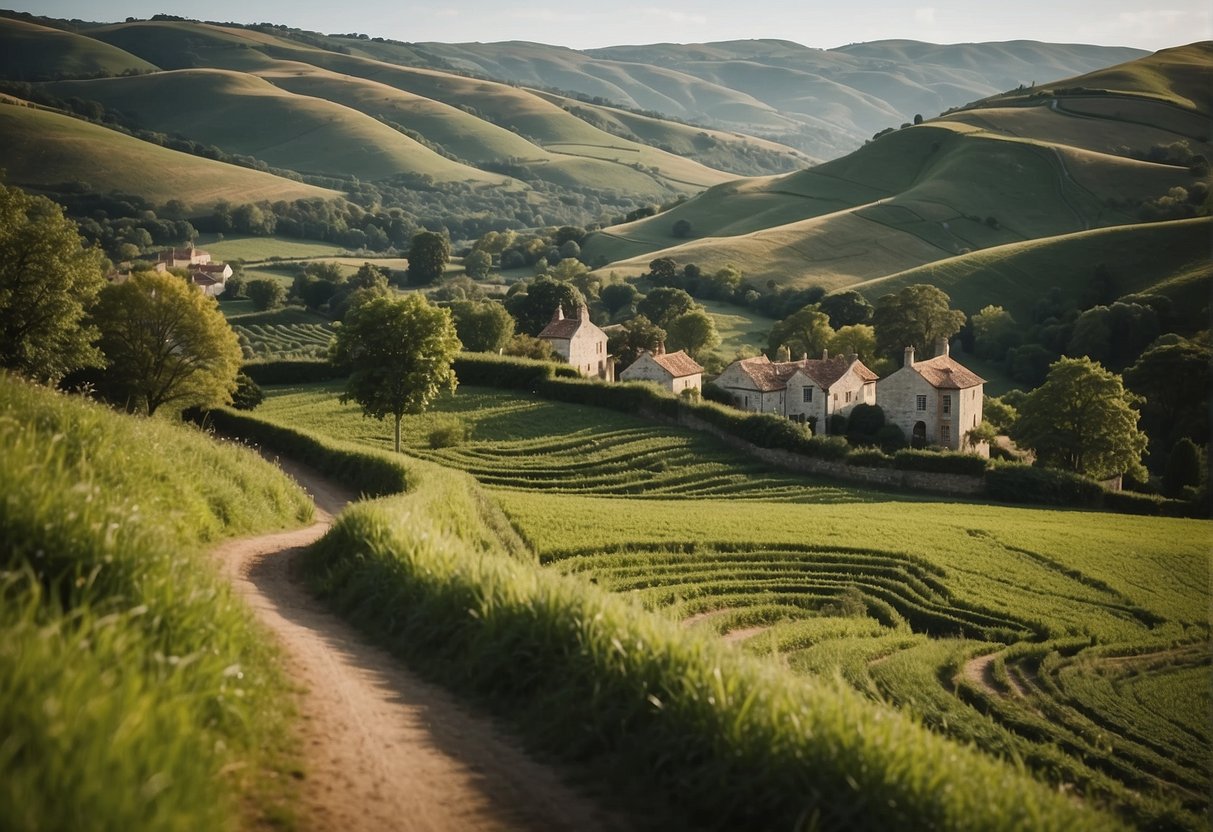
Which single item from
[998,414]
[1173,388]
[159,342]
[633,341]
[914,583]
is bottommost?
[914,583]

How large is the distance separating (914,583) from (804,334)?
234ft

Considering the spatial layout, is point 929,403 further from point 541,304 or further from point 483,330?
point 541,304

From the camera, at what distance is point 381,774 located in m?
9.01

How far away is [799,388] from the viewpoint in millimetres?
77062

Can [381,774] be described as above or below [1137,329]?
below

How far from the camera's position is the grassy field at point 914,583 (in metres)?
22.9

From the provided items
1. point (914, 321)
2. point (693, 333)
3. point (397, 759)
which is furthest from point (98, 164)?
point (397, 759)

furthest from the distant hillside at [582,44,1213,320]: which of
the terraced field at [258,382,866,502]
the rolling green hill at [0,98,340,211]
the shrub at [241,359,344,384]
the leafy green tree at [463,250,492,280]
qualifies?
the shrub at [241,359,344,384]

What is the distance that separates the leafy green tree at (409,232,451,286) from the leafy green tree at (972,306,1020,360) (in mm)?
73862

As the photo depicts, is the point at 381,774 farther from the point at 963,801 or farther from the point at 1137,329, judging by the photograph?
the point at 1137,329

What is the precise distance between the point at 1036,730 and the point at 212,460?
18.4 metres

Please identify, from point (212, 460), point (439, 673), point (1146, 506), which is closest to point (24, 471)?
point (439, 673)

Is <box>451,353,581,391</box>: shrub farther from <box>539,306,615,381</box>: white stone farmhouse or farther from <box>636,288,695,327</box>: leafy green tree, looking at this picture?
<box>636,288,695,327</box>: leafy green tree

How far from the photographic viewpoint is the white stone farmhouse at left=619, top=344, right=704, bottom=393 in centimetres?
7844
